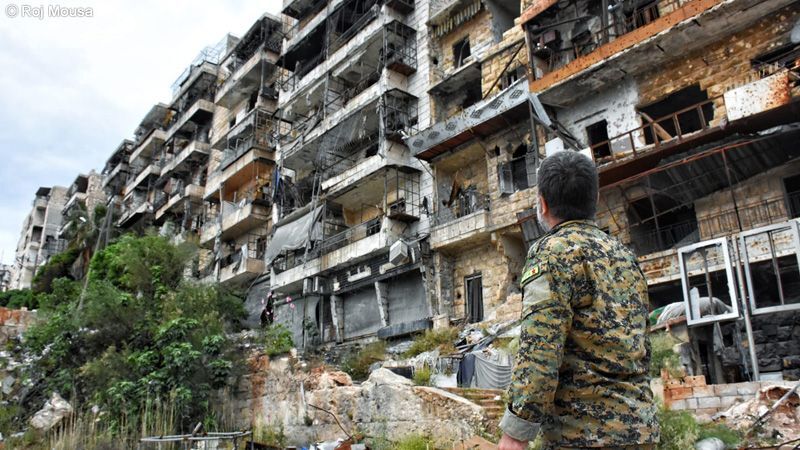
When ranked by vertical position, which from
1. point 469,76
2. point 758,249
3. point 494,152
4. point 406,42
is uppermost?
point 406,42

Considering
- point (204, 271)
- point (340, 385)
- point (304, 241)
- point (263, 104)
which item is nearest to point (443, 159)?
point (304, 241)

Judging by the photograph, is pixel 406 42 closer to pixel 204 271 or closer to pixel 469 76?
pixel 469 76

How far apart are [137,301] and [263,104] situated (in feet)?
51.6

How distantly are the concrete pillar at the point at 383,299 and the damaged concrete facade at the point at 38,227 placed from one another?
51703 millimetres

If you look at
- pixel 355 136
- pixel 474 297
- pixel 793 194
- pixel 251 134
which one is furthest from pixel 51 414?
pixel 251 134

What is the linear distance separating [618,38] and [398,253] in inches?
344

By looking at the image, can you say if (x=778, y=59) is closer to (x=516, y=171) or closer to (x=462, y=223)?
(x=516, y=171)

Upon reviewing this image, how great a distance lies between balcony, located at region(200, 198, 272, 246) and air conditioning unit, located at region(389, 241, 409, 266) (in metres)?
11.8

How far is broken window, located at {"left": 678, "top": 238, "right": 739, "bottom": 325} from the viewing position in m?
10.9

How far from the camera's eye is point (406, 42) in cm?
2291

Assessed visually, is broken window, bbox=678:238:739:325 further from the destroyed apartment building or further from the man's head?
the man's head

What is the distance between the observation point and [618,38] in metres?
14.9

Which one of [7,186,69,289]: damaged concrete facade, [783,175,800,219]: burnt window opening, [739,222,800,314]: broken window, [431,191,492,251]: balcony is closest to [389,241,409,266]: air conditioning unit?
[431,191,492,251]: balcony

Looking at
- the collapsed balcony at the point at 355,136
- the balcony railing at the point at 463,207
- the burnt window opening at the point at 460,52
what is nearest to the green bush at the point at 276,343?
the balcony railing at the point at 463,207
